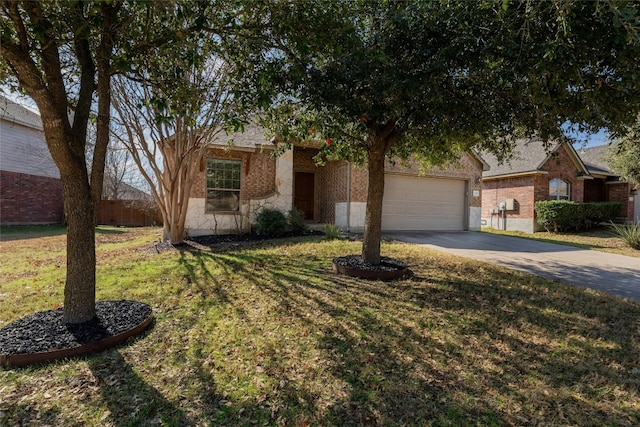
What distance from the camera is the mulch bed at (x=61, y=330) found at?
3328 mm

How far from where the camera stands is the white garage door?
13.0 meters

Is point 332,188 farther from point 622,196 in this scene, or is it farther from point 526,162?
point 622,196

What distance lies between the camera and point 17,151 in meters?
15.5

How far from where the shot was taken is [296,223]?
11.3 meters

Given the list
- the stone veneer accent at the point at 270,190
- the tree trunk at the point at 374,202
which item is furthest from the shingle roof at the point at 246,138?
the tree trunk at the point at 374,202

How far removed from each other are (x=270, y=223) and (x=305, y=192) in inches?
159

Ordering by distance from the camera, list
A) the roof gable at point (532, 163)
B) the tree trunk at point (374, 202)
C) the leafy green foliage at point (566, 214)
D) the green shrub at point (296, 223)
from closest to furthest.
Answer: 1. the tree trunk at point (374, 202)
2. the green shrub at point (296, 223)
3. the leafy green foliage at point (566, 214)
4. the roof gable at point (532, 163)

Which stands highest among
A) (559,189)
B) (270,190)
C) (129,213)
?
(559,189)

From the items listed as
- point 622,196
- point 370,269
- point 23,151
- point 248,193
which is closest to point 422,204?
point 248,193

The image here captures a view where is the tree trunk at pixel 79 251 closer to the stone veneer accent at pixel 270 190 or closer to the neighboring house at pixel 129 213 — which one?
the stone veneer accent at pixel 270 190

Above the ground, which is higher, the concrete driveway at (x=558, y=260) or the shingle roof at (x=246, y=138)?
the shingle roof at (x=246, y=138)

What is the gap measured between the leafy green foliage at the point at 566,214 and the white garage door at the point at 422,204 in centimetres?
436

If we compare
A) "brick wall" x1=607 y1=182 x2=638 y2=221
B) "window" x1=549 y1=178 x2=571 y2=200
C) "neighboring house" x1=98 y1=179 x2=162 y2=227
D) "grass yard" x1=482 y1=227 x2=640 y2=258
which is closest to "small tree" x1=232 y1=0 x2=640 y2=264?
"grass yard" x1=482 y1=227 x2=640 y2=258

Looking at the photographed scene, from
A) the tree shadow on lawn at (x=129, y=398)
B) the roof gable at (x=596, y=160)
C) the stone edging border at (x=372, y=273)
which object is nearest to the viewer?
the tree shadow on lawn at (x=129, y=398)
